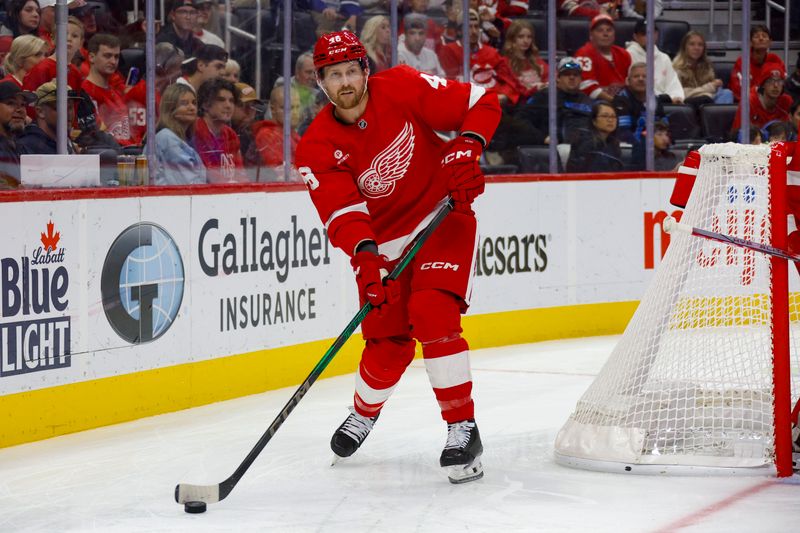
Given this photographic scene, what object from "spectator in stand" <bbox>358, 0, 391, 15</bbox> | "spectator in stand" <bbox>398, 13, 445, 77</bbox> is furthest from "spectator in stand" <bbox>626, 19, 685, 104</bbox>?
"spectator in stand" <bbox>358, 0, 391, 15</bbox>

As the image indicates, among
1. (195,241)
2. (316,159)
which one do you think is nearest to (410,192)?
(316,159)

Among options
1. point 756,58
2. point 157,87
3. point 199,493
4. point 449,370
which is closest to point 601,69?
point 756,58

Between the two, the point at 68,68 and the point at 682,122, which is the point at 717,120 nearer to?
the point at 682,122

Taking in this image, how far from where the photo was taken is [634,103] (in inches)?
263

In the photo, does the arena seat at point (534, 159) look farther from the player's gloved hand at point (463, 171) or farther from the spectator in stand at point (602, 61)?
the player's gloved hand at point (463, 171)

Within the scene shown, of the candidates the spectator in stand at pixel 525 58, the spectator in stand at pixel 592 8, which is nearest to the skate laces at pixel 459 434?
the spectator in stand at pixel 525 58

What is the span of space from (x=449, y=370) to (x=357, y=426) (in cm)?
47

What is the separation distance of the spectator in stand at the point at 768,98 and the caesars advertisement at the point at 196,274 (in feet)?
4.38

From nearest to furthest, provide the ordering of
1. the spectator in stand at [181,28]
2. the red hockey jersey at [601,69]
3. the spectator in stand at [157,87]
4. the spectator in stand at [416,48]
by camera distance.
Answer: the spectator in stand at [157,87] → the spectator in stand at [181,28] → the spectator in stand at [416,48] → the red hockey jersey at [601,69]

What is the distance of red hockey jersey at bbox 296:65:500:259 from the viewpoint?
3.30 m

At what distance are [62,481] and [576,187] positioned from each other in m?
3.52

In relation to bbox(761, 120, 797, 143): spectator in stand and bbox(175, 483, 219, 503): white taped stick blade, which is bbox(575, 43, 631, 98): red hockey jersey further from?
bbox(175, 483, 219, 503): white taped stick blade

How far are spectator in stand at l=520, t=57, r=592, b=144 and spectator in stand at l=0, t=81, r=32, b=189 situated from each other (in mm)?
2927

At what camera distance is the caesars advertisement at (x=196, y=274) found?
3.93 m
